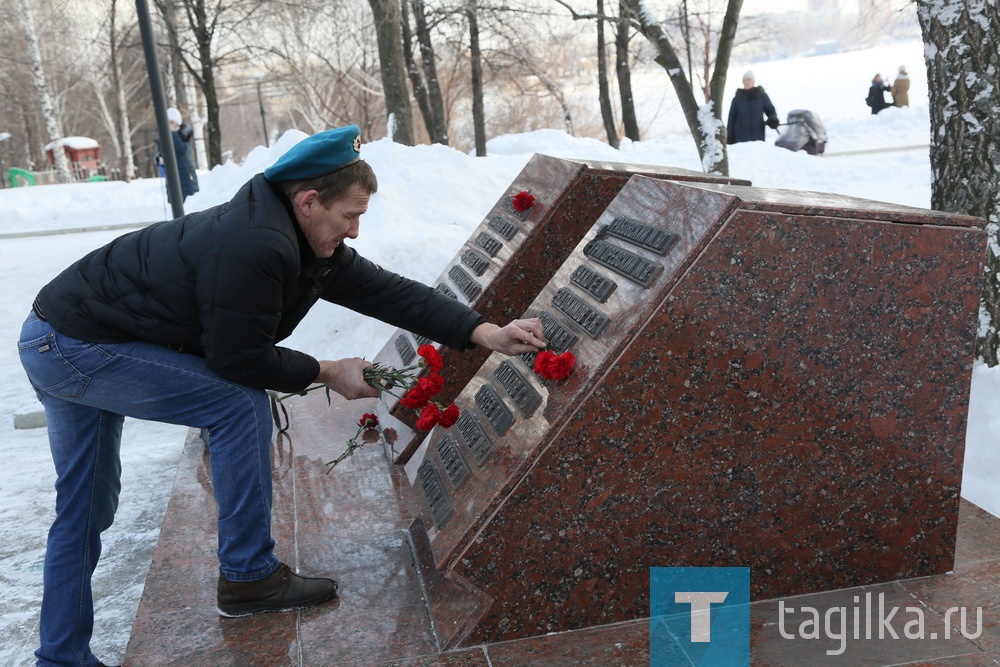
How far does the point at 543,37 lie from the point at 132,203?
30.4 feet

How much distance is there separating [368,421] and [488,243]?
3.33 ft

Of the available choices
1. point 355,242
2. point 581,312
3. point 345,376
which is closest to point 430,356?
point 345,376

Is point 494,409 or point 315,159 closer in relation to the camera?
point 315,159

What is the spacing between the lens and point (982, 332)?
15.2 feet

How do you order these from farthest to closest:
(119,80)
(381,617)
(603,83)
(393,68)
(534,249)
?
(119,80) < (603,83) < (393,68) < (534,249) < (381,617)

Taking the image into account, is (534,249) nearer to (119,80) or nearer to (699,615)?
(699,615)

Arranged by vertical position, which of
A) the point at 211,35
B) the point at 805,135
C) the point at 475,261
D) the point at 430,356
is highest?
the point at 211,35

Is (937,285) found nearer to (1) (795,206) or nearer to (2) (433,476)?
(1) (795,206)

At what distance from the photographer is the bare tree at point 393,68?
13.5m

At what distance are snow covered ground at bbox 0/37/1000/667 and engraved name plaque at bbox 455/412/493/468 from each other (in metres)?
1.44

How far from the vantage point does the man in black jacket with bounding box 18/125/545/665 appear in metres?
2.64

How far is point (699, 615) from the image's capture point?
2.88 metres

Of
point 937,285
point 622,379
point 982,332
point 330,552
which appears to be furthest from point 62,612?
point 982,332

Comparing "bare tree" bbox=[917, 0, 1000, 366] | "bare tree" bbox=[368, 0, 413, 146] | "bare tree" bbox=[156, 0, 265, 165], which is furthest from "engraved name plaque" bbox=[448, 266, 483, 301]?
"bare tree" bbox=[156, 0, 265, 165]
